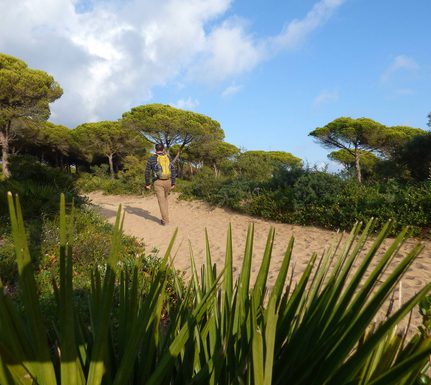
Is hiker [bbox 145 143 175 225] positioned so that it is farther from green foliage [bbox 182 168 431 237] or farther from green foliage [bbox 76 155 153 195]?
green foliage [bbox 76 155 153 195]

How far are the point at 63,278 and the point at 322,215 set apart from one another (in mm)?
7973

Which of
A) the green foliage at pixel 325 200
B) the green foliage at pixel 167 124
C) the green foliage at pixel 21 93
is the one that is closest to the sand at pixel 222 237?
the green foliage at pixel 325 200

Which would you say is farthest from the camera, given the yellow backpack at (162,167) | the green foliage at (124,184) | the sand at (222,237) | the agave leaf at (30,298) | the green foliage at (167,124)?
the green foliage at (167,124)

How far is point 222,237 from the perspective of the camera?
24.7ft

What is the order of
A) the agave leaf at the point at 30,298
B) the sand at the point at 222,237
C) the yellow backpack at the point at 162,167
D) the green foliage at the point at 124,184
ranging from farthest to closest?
the green foliage at the point at 124,184, the yellow backpack at the point at 162,167, the sand at the point at 222,237, the agave leaf at the point at 30,298

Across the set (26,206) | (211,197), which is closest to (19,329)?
(26,206)

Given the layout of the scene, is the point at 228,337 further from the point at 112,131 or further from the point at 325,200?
the point at 112,131

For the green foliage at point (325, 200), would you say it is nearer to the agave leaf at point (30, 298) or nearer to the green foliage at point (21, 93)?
the agave leaf at point (30, 298)

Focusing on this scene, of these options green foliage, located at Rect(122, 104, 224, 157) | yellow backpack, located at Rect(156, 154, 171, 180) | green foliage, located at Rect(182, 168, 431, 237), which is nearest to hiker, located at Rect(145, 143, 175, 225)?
yellow backpack, located at Rect(156, 154, 171, 180)

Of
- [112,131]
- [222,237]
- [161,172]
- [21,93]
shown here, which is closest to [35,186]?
[161,172]

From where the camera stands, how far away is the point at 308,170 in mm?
9859

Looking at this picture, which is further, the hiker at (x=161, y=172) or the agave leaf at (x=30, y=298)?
the hiker at (x=161, y=172)

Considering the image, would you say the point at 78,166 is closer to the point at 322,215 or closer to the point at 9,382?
the point at 322,215

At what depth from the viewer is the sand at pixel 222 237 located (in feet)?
15.2
